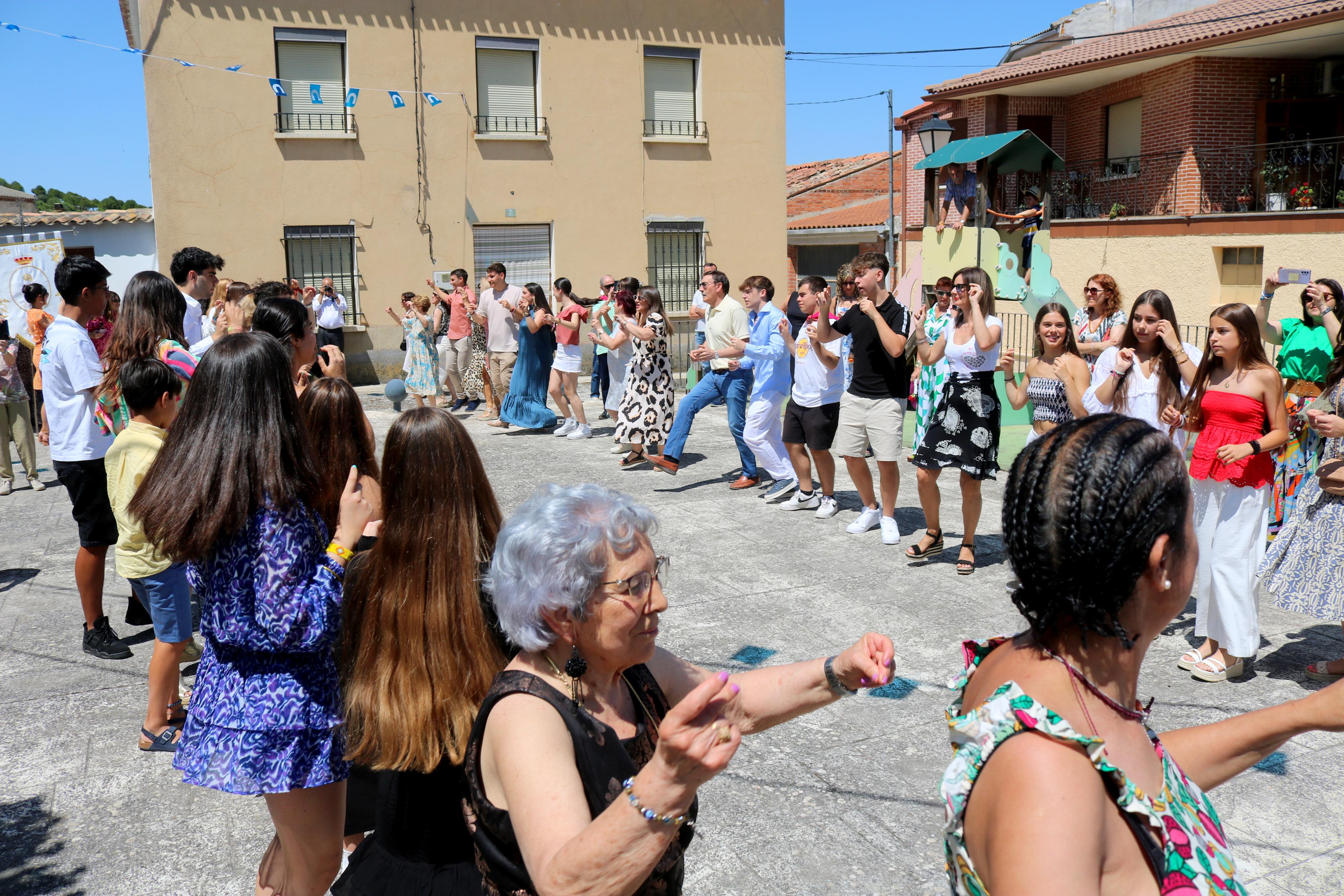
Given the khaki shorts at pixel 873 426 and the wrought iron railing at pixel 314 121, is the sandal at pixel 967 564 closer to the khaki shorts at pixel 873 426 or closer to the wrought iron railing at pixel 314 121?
the khaki shorts at pixel 873 426

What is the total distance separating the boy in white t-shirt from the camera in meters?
7.50

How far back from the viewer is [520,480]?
9438 mm

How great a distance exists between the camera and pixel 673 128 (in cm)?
1797

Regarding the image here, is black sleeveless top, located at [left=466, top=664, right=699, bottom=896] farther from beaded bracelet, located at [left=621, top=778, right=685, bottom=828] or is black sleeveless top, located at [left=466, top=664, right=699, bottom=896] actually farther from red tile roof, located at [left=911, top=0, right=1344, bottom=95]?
red tile roof, located at [left=911, top=0, right=1344, bottom=95]

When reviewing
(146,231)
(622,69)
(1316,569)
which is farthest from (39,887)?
(146,231)

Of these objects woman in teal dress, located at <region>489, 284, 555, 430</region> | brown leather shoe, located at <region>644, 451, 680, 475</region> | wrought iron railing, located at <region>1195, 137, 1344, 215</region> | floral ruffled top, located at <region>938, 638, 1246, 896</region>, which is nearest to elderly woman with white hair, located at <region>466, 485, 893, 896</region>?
floral ruffled top, located at <region>938, 638, 1246, 896</region>

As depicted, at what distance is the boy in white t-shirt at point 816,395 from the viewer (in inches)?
295

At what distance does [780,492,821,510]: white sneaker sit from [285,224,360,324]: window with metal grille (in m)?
10.6

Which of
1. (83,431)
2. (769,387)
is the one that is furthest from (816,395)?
(83,431)

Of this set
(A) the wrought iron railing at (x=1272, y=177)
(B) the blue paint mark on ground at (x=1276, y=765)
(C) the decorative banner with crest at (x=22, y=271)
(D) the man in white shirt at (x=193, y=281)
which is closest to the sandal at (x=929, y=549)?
(B) the blue paint mark on ground at (x=1276, y=765)

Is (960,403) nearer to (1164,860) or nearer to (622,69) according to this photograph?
(1164,860)

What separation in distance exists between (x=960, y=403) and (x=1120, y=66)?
672 inches

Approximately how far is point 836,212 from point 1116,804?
34.6m

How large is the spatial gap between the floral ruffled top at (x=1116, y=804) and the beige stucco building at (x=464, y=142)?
16280 millimetres
